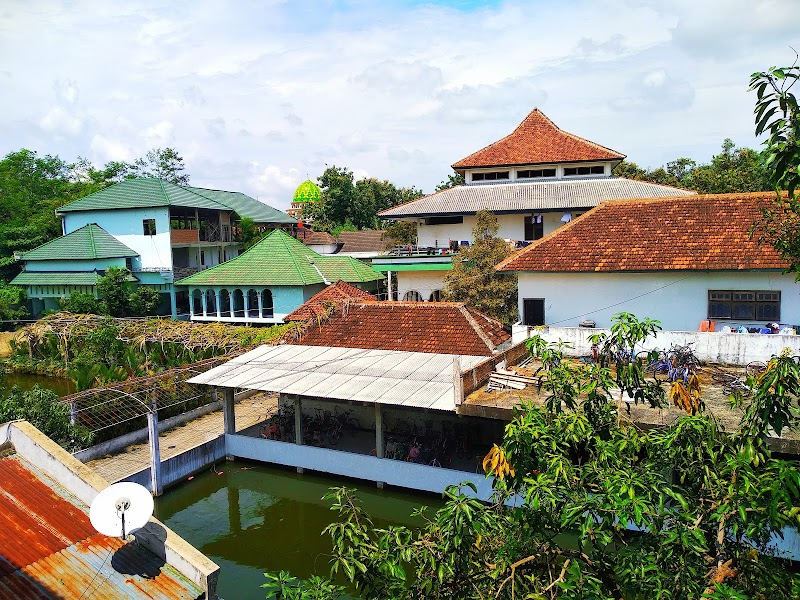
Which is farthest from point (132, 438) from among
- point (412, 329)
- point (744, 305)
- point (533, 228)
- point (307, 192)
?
point (307, 192)

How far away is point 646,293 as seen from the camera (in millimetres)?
16312

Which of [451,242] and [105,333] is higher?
[451,242]

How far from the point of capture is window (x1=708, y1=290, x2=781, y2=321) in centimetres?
1514

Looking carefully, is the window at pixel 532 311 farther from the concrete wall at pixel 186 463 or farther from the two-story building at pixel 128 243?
the two-story building at pixel 128 243

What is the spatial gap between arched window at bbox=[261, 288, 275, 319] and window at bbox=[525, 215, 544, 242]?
12.3m

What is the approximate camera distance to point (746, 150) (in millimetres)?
35969

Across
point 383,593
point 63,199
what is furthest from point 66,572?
point 63,199

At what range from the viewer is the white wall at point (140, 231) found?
107ft

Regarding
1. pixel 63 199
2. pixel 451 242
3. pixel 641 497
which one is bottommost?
pixel 641 497

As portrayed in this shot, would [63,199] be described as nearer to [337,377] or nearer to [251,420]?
[251,420]

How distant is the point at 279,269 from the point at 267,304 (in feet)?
6.61

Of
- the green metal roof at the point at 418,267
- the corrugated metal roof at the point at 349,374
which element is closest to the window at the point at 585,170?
the green metal roof at the point at 418,267

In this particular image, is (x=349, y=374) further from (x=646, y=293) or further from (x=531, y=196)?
(x=531, y=196)

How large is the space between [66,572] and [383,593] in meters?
3.70
